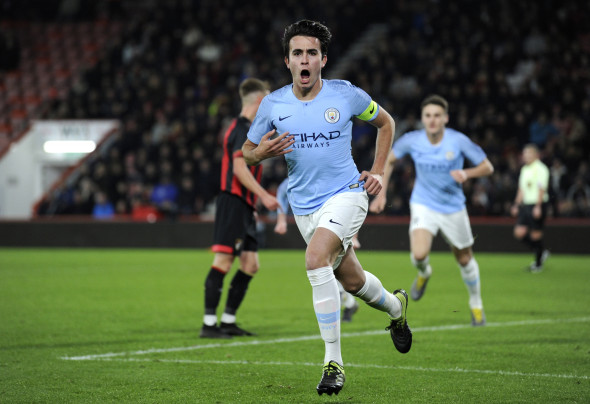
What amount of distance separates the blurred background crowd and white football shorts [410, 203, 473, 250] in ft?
30.1

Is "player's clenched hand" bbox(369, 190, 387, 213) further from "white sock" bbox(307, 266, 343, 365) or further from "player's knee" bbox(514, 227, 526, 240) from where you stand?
"player's knee" bbox(514, 227, 526, 240)

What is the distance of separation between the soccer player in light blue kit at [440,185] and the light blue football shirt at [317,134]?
3.39 meters

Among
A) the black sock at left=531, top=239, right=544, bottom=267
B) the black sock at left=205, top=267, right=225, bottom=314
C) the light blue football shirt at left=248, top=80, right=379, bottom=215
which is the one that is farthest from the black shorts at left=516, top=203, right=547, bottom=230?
the light blue football shirt at left=248, top=80, right=379, bottom=215

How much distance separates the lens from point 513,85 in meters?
22.3

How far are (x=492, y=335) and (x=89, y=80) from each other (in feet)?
73.0

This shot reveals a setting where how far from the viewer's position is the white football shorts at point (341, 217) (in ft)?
18.3

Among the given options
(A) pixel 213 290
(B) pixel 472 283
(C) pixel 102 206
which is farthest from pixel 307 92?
(C) pixel 102 206

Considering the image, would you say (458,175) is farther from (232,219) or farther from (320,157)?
(320,157)

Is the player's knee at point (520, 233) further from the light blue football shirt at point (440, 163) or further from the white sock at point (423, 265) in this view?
the light blue football shirt at point (440, 163)

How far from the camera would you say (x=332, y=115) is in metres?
5.66

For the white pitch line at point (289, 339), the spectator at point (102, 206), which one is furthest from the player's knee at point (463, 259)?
the spectator at point (102, 206)

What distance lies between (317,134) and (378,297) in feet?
4.06

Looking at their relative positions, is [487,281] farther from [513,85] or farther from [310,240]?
[513,85]

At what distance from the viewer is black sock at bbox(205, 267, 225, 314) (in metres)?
8.10
